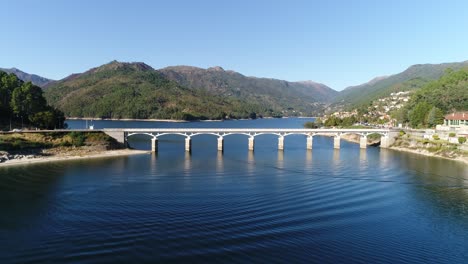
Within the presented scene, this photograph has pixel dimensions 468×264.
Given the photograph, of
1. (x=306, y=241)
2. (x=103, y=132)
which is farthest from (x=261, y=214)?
(x=103, y=132)

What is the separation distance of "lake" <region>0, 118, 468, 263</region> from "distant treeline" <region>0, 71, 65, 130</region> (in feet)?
90.2

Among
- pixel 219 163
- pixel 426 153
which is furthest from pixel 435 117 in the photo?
pixel 219 163

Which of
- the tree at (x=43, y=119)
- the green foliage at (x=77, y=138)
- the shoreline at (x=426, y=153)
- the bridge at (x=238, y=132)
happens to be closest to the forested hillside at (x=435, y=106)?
the bridge at (x=238, y=132)

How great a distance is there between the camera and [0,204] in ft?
112

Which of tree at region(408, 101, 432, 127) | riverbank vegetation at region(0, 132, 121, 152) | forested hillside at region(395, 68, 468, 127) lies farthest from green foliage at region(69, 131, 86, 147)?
tree at region(408, 101, 432, 127)

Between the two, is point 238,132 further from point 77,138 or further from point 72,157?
point 72,157

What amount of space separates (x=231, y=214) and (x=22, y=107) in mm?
71989

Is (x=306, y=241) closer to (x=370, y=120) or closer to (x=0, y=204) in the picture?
(x=0, y=204)

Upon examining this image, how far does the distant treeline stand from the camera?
79250 millimetres

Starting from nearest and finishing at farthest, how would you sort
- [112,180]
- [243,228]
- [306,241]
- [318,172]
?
[306,241], [243,228], [112,180], [318,172]

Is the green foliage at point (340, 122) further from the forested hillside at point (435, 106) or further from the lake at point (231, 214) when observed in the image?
the lake at point (231, 214)

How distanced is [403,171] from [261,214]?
3490cm

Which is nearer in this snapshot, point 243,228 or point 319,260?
point 319,260

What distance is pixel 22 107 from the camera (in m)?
81.8
